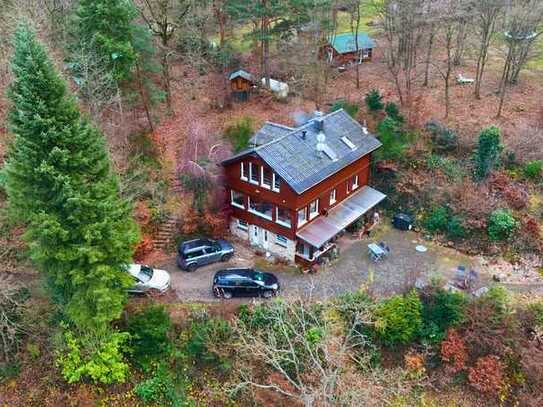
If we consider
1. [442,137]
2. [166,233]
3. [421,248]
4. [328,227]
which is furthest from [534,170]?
[166,233]

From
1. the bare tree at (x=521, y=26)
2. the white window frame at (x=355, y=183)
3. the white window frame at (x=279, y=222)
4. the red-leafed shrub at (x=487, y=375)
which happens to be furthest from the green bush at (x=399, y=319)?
the bare tree at (x=521, y=26)

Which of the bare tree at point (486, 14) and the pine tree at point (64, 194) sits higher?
the bare tree at point (486, 14)

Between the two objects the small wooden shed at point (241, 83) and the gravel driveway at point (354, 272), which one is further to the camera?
the small wooden shed at point (241, 83)

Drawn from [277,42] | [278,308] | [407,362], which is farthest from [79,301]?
[277,42]

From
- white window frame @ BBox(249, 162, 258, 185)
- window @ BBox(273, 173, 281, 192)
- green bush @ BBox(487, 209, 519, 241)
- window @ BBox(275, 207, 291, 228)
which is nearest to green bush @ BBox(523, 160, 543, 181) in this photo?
green bush @ BBox(487, 209, 519, 241)

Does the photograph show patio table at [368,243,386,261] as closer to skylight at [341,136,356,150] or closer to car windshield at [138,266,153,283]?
skylight at [341,136,356,150]

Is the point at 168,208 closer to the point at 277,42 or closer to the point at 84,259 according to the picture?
the point at 84,259

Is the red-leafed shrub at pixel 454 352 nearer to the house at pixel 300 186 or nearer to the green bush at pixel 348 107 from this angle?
the house at pixel 300 186
